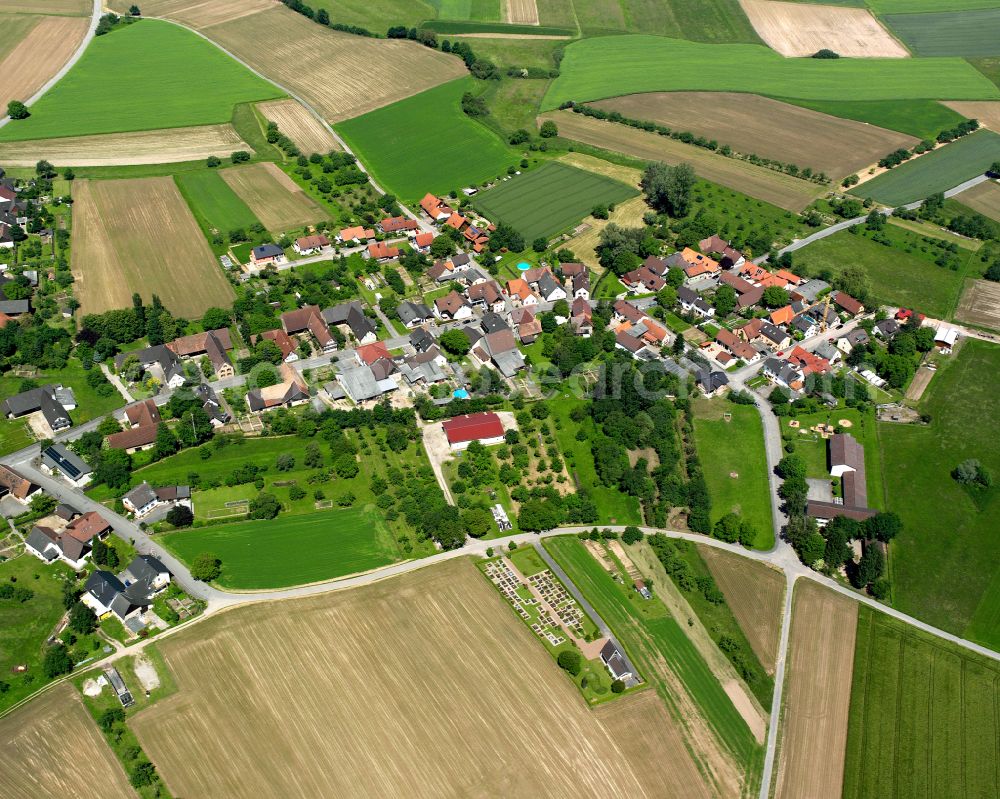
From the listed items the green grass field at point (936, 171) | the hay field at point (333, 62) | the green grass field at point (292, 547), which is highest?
the hay field at point (333, 62)

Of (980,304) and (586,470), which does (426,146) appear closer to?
(586,470)

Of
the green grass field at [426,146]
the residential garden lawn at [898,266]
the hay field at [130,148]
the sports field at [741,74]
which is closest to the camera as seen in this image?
the residential garden lawn at [898,266]

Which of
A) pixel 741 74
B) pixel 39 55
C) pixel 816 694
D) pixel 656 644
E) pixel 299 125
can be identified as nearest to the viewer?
pixel 816 694

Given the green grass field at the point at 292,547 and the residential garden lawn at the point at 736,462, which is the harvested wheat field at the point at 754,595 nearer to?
the residential garden lawn at the point at 736,462

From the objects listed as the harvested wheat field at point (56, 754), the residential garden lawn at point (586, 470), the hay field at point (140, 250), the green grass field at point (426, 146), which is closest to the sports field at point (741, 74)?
the green grass field at point (426, 146)

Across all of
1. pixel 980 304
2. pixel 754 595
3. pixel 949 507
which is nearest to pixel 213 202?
pixel 754 595

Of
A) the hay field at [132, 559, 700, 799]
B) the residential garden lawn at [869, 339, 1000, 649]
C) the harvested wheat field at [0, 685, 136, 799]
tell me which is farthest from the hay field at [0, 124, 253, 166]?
the residential garden lawn at [869, 339, 1000, 649]
